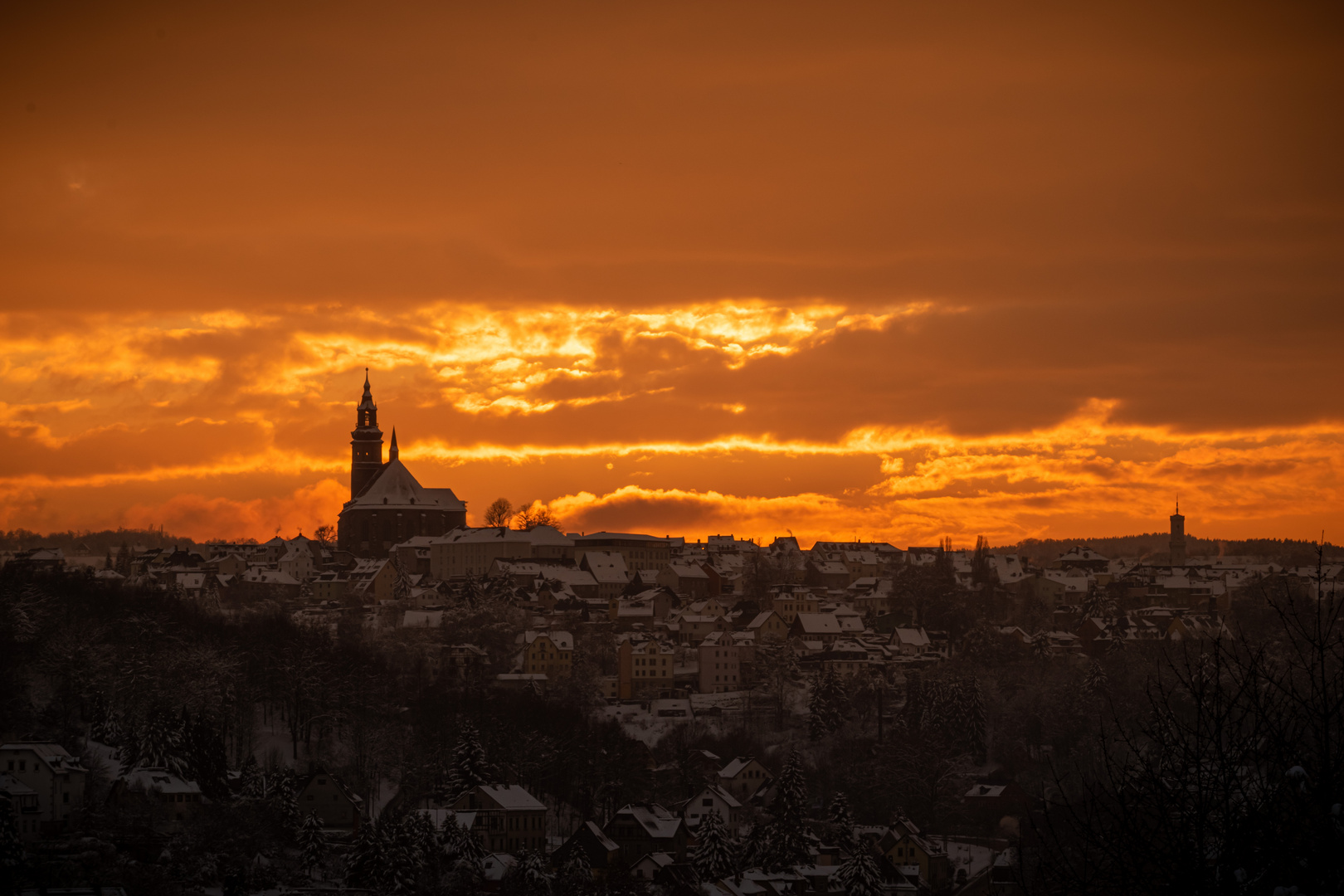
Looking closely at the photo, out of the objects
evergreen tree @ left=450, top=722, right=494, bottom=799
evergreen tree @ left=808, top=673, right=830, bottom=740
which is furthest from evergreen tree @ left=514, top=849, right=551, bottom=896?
evergreen tree @ left=808, top=673, right=830, bottom=740

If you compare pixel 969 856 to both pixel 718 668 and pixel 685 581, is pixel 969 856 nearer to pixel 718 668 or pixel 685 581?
pixel 718 668

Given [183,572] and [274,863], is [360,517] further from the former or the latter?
[274,863]

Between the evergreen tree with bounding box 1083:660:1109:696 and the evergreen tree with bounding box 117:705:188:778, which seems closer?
the evergreen tree with bounding box 117:705:188:778

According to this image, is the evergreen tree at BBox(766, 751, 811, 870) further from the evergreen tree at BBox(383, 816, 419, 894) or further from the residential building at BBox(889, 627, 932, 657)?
the residential building at BBox(889, 627, 932, 657)

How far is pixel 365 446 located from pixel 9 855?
121 meters

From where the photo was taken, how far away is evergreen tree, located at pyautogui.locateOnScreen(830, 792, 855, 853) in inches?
3044

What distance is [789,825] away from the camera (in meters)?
78.2

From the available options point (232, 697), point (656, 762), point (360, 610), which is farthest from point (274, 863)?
point (360, 610)

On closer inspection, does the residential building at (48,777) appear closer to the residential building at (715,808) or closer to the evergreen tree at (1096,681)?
the residential building at (715,808)

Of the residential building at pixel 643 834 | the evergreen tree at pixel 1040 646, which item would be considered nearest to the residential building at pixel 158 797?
the residential building at pixel 643 834

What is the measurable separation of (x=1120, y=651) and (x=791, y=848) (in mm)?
46338

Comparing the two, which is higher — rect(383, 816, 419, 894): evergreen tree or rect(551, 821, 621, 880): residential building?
rect(383, 816, 419, 894): evergreen tree

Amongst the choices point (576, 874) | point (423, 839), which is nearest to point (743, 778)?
point (576, 874)

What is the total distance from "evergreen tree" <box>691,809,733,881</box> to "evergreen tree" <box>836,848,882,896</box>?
18.6 ft
